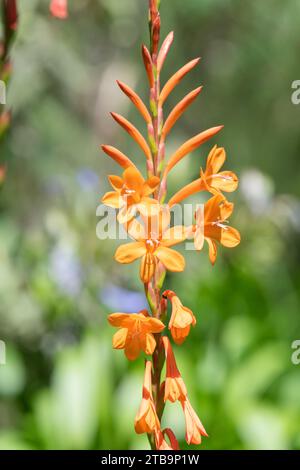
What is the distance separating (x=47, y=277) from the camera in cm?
218

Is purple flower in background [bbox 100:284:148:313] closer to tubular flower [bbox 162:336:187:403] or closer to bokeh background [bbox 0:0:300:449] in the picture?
bokeh background [bbox 0:0:300:449]

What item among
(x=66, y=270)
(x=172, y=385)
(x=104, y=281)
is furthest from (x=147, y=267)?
(x=104, y=281)

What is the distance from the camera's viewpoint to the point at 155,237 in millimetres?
581

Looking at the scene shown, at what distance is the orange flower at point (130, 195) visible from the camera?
0.56 meters

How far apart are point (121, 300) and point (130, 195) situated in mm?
1575

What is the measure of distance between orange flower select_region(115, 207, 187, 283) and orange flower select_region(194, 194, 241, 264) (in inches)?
1.4

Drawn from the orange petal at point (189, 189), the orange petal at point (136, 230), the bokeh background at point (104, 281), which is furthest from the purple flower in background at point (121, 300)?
the orange petal at point (136, 230)

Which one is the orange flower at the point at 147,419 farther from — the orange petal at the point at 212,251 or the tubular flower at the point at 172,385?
the orange petal at the point at 212,251

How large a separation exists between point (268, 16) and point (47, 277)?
1946mm

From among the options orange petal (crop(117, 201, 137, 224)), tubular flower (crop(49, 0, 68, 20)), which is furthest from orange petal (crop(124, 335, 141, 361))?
tubular flower (crop(49, 0, 68, 20))

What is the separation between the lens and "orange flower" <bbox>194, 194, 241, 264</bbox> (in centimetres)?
62

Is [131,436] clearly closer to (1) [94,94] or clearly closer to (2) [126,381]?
(2) [126,381]

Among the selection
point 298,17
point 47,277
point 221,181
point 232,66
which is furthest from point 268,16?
point 221,181

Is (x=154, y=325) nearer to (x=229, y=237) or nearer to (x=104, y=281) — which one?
(x=229, y=237)
